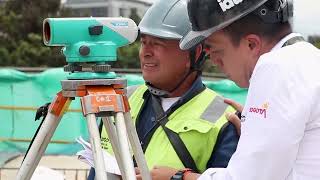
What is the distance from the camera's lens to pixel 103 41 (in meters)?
1.91

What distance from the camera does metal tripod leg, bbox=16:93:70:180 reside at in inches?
74.4

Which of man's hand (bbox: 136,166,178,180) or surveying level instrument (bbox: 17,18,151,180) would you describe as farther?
man's hand (bbox: 136,166,178,180)

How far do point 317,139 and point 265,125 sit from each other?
5.9 inches

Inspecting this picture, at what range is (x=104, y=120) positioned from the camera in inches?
77.1

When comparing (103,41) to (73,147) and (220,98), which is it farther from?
(73,147)

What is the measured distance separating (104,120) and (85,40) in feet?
0.92

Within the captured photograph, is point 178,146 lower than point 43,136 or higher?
lower

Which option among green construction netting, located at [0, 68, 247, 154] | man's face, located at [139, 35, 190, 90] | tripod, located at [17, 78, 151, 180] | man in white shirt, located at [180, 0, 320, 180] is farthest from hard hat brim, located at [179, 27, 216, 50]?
green construction netting, located at [0, 68, 247, 154]

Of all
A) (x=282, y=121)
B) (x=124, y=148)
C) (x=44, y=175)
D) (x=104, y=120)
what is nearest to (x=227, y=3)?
(x=282, y=121)

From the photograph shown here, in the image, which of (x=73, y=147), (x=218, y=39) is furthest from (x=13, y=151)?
(x=218, y=39)

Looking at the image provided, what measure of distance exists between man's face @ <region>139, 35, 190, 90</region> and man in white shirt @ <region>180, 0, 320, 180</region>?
2.44 ft

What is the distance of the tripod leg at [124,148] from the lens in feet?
5.67

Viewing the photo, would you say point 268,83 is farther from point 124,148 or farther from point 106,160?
point 106,160

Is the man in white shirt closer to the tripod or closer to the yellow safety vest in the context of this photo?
the tripod
